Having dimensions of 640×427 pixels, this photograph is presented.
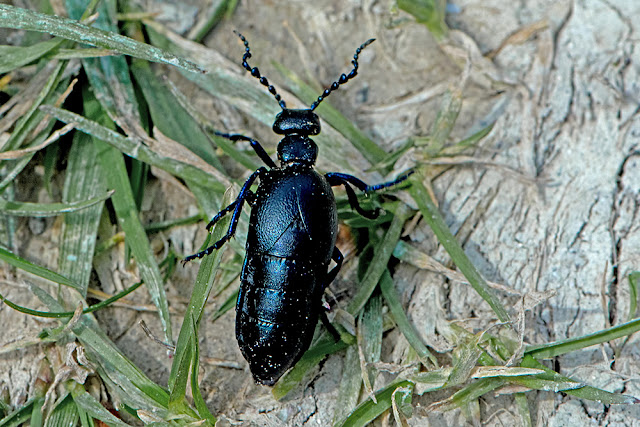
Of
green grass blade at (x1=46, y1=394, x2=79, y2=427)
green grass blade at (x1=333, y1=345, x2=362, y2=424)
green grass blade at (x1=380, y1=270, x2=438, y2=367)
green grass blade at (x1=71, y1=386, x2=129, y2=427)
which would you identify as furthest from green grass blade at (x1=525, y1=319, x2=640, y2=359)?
green grass blade at (x1=46, y1=394, x2=79, y2=427)

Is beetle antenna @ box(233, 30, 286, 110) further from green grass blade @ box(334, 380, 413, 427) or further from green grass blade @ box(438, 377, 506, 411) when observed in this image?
green grass blade @ box(438, 377, 506, 411)

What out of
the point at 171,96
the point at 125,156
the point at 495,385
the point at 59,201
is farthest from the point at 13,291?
the point at 495,385

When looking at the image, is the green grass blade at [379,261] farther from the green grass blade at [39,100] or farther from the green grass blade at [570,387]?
the green grass blade at [39,100]

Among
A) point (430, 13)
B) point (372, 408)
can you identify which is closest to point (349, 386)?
point (372, 408)

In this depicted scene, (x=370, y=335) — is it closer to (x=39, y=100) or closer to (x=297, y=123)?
(x=297, y=123)

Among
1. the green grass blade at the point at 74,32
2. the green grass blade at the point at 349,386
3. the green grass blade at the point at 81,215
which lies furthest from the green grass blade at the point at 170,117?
the green grass blade at the point at 349,386
